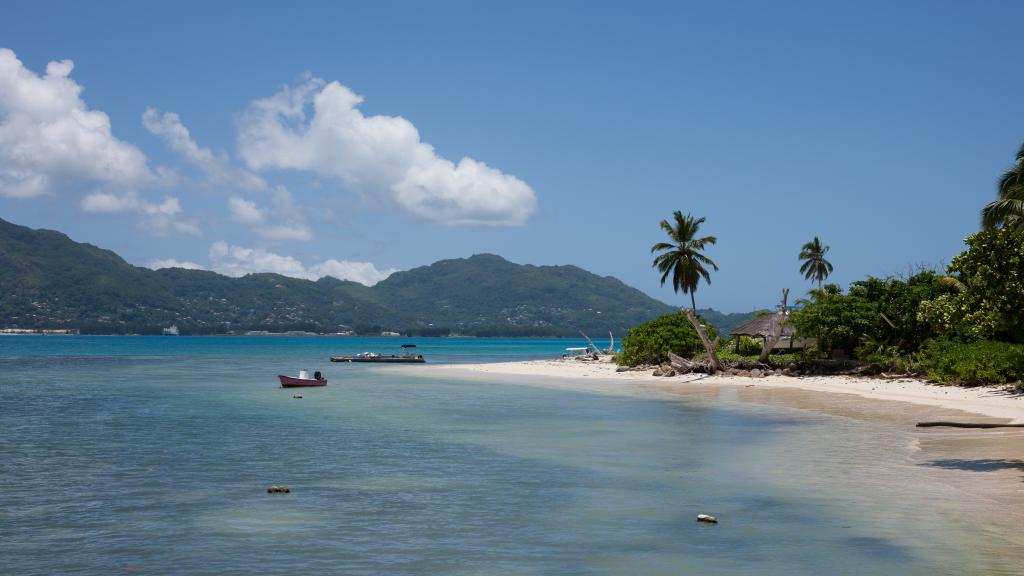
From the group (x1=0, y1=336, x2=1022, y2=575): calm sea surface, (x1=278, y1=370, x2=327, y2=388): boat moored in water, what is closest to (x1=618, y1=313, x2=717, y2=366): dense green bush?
(x1=278, y1=370, x2=327, y2=388): boat moored in water

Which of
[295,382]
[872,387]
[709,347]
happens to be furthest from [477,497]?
[709,347]

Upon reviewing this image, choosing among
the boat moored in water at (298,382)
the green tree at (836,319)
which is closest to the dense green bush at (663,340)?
the green tree at (836,319)

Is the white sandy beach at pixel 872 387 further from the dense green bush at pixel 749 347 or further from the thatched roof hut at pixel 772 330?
the dense green bush at pixel 749 347

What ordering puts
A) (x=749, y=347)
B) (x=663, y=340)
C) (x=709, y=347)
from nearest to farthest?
(x=709, y=347), (x=663, y=340), (x=749, y=347)

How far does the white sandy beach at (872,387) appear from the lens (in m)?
31.6

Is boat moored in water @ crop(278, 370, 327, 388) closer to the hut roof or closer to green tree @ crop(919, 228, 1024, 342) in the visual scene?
the hut roof

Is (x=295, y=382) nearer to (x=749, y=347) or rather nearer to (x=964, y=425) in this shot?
(x=749, y=347)

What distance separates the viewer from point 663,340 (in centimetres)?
6094

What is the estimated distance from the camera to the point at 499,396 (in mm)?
44406

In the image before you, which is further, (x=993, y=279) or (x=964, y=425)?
(x=964, y=425)

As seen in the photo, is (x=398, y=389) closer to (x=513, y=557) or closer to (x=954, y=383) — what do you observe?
(x=954, y=383)

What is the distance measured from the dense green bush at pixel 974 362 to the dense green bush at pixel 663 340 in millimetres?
19737

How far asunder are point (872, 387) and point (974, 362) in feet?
18.9

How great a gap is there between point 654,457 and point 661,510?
6.71 m
